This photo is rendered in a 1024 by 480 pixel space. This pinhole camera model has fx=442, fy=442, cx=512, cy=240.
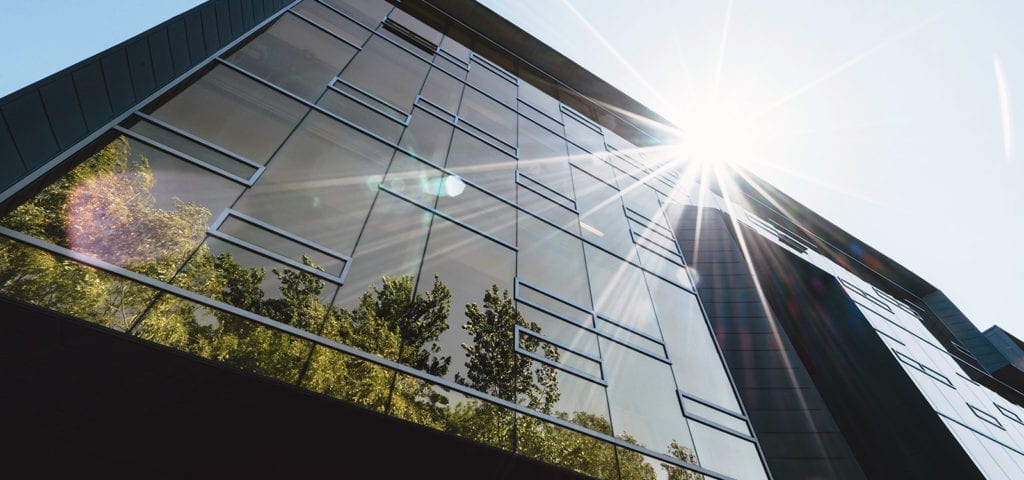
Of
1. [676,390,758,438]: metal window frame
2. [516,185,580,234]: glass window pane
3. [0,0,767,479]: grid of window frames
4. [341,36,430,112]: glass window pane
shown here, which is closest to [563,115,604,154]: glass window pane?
[0,0,767,479]: grid of window frames

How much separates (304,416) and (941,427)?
19.0m

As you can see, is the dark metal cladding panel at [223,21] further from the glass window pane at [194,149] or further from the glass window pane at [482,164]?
the glass window pane at [482,164]

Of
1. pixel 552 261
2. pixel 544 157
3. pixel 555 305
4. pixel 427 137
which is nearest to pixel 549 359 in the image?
pixel 555 305

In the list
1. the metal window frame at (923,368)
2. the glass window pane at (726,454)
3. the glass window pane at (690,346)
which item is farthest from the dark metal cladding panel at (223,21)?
the metal window frame at (923,368)

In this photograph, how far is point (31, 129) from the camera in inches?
172

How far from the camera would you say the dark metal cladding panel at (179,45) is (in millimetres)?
6254

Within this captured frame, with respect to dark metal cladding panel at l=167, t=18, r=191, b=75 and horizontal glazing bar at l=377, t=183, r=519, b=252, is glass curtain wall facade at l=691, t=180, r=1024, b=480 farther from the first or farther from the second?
dark metal cladding panel at l=167, t=18, r=191, b=75

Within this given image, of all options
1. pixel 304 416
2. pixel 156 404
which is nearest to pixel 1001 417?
pixel 304 416

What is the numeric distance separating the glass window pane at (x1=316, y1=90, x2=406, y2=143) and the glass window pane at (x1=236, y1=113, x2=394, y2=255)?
0.32m

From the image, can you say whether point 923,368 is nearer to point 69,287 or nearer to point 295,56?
point 295,56

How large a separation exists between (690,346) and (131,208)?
971cm

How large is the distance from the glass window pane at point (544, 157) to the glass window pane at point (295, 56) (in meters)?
4.63

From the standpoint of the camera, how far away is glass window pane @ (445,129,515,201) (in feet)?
30.1

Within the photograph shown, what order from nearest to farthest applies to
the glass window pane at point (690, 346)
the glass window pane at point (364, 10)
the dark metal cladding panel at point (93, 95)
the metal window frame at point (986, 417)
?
1. the dark metal cladding panel at point (93, 95)
2. the glass window pane at point (690, 346)
3. the glass window pane at point (364, 10)
4. the metal window frame at point (986, 417)
